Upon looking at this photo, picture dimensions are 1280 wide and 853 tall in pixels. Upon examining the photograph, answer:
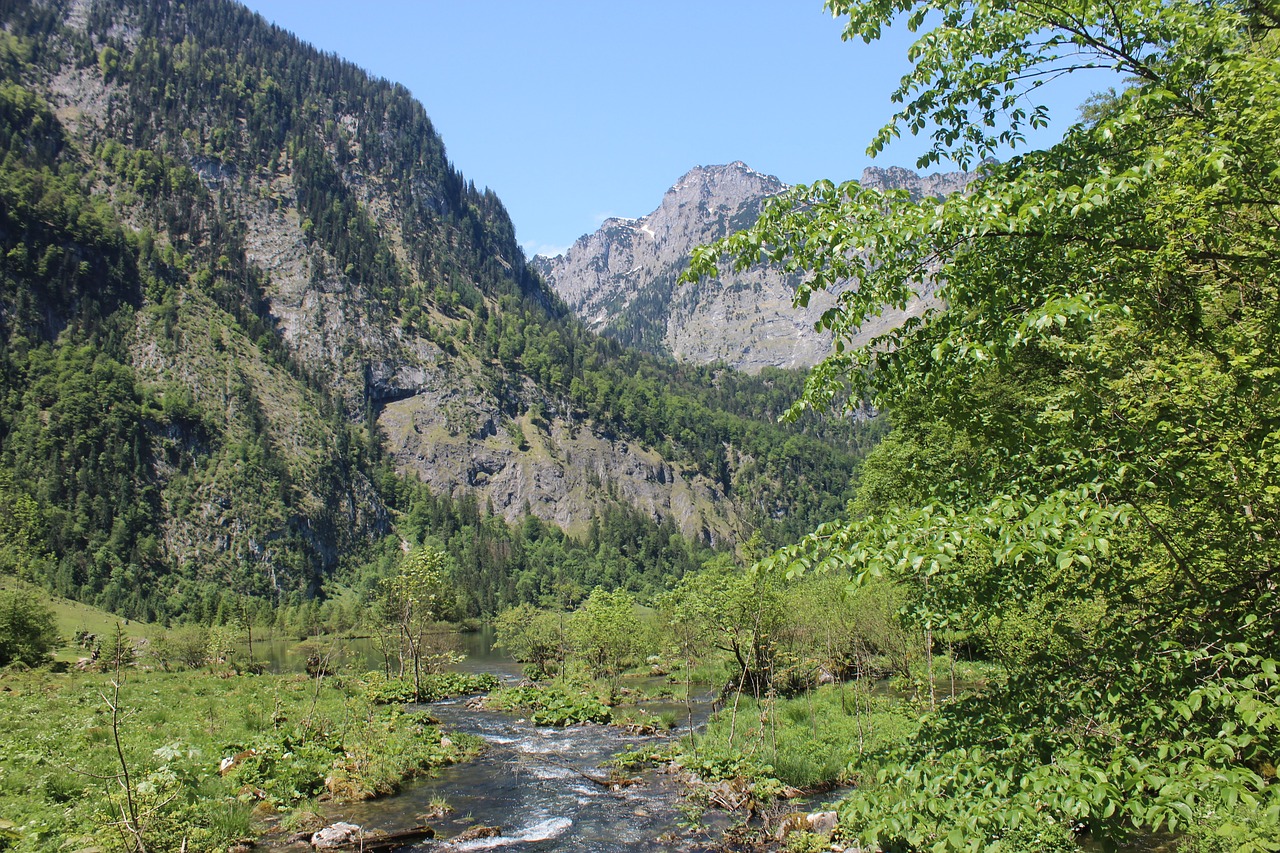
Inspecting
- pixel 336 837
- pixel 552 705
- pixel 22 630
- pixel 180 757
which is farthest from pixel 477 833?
pixel 22 630

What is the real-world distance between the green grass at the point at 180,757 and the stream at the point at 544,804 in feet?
4.92

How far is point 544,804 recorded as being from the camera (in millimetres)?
22641

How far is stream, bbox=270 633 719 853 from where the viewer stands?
743 inches

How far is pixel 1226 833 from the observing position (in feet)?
12.6

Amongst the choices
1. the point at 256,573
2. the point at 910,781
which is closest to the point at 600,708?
the point at 910,781

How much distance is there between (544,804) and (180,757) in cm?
1077

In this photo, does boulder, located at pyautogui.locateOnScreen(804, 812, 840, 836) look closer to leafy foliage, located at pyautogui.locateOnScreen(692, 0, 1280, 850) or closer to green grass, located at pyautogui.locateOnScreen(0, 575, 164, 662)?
leafy foliage, located at pyautogui.locateOnScreen(692, 0, 1280, 850)

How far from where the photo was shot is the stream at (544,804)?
18.9 m

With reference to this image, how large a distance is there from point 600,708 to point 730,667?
9349 mm

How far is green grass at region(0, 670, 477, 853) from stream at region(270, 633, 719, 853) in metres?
1.50

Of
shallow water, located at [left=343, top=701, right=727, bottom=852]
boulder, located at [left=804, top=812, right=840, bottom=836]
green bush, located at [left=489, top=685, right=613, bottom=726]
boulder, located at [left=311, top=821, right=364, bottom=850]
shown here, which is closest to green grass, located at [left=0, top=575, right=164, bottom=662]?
green bush, located at [left=489, top=685, right=613, bottom=726]

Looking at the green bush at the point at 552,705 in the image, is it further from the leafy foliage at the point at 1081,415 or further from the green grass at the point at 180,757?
the leafy foliage at the point at 1081,415

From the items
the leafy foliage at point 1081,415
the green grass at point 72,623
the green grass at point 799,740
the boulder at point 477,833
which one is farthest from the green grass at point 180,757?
the green grass at point 72,623

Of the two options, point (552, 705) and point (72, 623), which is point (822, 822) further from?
point (72, 623)
